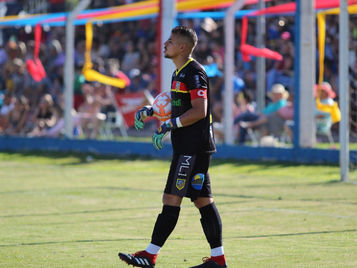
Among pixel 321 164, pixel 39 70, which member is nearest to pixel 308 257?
pixel 321 164

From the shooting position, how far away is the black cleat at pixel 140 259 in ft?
22.5

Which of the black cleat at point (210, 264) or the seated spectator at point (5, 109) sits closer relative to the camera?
the black cleat at point (210, 264)

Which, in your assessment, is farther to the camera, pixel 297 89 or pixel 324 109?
pixel 324 109

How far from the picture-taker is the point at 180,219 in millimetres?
10258

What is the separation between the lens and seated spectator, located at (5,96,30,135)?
23.9m

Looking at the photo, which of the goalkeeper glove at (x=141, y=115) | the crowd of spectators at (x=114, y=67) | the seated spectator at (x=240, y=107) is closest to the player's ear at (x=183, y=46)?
the goalkeeper glove at (x=141, y=115)

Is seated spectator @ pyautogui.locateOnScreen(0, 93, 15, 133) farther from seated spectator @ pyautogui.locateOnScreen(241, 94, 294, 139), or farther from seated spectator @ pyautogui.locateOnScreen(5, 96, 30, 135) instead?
seated spectator @ pyautogui.locateOnScreen(241, 94, 294, 139)

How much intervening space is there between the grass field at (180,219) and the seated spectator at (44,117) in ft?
19.3

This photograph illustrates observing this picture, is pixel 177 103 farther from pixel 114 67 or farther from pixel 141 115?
pixel 114 67

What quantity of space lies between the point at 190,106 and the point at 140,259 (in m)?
1.29

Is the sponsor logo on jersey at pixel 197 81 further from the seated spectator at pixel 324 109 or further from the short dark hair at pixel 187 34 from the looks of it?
the seated spectator at pixel 324 109

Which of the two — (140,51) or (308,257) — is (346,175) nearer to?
(308,257)

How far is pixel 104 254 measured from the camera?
25.6ft

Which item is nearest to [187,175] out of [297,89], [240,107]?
[297,89]
